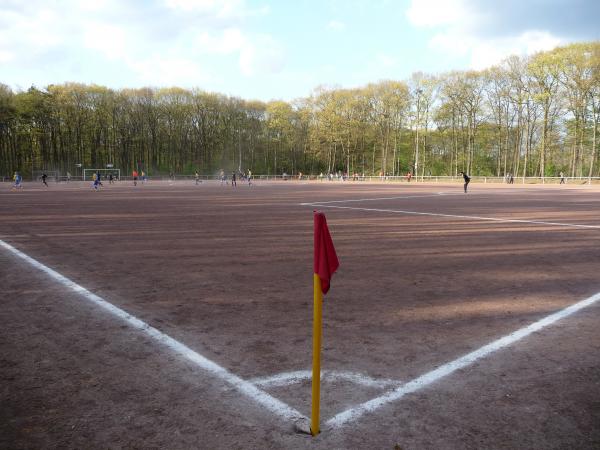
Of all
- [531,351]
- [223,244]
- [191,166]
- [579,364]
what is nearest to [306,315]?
[531,351]

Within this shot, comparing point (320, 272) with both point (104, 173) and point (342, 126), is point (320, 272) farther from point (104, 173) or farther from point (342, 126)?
point (104, 173)

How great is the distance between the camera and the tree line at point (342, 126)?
57.1m

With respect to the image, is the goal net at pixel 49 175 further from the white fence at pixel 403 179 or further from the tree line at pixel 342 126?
the tree line at pixel 342 126

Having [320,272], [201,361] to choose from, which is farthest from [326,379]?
[320,272]

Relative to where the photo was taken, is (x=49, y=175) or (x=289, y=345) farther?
(x=49, y=175)

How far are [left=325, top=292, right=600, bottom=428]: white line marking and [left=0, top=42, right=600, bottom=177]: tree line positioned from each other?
56.6m

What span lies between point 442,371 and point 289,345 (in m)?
1.45

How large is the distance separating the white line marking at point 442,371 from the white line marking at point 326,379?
151 millimetres

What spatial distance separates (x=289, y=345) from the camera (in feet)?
14.5

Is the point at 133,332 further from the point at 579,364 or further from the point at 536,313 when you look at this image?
the point at 536,313

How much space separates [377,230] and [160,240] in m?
6.01

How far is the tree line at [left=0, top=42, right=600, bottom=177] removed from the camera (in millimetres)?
57125

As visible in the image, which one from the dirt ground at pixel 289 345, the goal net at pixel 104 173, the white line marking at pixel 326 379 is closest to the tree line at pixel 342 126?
the goal net at pixel 104 173

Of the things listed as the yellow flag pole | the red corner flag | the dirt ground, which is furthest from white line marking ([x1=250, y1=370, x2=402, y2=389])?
the red corner flag
